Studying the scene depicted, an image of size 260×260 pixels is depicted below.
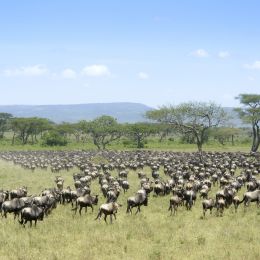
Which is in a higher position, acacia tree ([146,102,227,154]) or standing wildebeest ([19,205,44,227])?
acacia tree ([146,102,227,154])

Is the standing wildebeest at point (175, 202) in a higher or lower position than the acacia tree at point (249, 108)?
lower

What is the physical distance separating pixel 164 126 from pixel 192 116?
23842mm

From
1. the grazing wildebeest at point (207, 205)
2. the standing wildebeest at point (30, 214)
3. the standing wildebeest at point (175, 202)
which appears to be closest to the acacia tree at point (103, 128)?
the standing wildebeest at point (175, 202)

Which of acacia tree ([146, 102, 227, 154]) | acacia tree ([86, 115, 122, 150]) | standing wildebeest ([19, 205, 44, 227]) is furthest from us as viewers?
acacia tree ([86, 115, 122, 150])

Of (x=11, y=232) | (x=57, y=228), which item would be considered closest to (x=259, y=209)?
(x=57, y=228)

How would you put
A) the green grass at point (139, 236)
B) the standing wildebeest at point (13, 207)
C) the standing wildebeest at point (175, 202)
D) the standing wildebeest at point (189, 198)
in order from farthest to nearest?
1. the standing wildebeest at point (189, 198)
2. the standing wildebeest at point (175, 202)
3. the standing wildebeest at point (13, 207)
4. the green grass at point (139, 236)

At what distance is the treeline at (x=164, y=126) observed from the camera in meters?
78.0

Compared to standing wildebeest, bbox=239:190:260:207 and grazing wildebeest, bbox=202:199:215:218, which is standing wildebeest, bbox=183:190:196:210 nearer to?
grazing wildebeest, bbox=202:199:215:218

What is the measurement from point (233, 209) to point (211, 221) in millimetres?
3526

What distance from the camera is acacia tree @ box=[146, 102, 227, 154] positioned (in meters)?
76.9

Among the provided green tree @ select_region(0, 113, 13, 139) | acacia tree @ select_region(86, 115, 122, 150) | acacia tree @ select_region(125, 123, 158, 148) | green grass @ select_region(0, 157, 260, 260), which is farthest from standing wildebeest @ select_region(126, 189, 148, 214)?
green tree @ select_region(0, 113, 13, 139)

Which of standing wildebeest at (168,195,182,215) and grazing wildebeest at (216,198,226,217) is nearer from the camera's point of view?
grazing wildebeest at (216,198,226,217)

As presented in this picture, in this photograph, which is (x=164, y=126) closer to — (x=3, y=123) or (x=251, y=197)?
(x=3, y=123)

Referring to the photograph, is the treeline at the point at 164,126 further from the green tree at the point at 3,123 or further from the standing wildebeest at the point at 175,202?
the standing wildebeest at the point at 175,202
